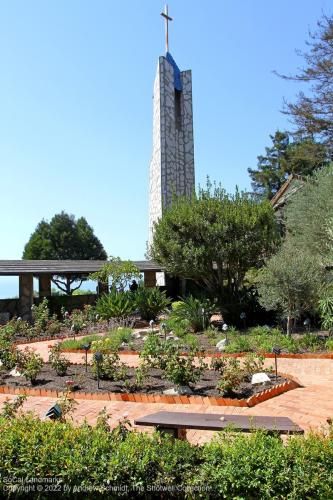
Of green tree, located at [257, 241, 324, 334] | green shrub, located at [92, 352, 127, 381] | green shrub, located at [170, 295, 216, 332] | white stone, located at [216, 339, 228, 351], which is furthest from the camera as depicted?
green shrub, located at [170, 295, 216, 332]

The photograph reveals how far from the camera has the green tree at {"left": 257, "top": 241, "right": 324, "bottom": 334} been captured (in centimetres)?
1145

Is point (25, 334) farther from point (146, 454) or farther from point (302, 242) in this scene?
point (146, 454)

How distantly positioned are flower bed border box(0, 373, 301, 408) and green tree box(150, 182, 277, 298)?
25.7 feet

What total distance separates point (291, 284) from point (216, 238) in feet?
13.0

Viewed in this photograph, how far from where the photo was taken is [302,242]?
645 inches

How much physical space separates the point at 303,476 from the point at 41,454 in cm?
195

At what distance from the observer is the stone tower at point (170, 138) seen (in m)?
26.5

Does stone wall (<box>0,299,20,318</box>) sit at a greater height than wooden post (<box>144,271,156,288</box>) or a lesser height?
lesser

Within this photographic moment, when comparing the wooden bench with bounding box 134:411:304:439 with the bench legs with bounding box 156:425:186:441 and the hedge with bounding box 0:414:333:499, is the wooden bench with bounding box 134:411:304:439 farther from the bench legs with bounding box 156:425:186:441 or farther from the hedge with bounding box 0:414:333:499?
the hedge with bounding box 0:414:333:499

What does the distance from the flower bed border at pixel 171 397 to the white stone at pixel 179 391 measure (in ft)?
0.45

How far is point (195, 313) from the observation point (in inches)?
543

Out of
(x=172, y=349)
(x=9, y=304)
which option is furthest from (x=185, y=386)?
(x=9, y=304)

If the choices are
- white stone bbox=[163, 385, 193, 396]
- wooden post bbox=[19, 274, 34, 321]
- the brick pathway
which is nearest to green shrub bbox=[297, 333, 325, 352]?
the brick pathway

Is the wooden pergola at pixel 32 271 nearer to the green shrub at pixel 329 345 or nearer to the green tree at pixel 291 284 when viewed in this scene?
the green tree at pixel 291 284
